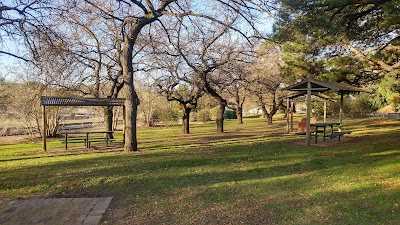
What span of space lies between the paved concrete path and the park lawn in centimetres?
25

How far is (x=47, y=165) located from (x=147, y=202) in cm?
504

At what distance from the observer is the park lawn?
4.02 m

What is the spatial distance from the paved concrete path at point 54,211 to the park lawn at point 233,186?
0.81 ft

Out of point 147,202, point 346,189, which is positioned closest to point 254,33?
point 346,189

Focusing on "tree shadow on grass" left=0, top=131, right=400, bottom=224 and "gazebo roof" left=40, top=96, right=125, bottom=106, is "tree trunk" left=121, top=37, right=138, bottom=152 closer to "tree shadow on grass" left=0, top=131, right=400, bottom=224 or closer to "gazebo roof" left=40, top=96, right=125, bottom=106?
"gazebo roof" left=40, top=96, right=125, bottom=106

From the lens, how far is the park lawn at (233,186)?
13.2 feet

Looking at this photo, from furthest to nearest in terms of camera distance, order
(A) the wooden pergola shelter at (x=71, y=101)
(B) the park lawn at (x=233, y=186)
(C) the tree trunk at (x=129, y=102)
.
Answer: (A) the wooden pergola shelter at (x=71, y=101), (C) the tree trunk at (x=129, y=102), (B) the park lawn at (x=233, y=186)

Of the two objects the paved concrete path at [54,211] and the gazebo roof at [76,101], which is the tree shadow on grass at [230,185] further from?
the gazebo roof at [76,101]

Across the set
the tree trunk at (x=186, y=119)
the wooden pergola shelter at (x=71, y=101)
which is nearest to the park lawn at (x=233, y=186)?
the wooden pergola shelter at (x=71, y=101)

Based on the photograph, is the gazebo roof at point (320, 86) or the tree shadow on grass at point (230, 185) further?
the gazebo roof at point (320, 86)

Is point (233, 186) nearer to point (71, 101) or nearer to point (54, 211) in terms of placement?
point (54, 211)

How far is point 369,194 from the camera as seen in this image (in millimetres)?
4719

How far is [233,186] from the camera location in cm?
546

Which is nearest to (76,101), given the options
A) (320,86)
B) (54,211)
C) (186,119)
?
(54,211)
